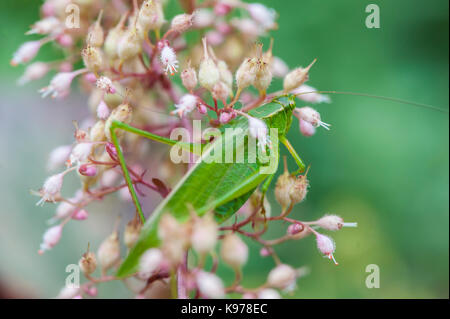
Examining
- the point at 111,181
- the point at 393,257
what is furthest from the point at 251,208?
the point at 393,257

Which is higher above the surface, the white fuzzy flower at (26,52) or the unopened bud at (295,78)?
the white fuzzy flower at (26,52)

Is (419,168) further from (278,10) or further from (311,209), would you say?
(278,10)

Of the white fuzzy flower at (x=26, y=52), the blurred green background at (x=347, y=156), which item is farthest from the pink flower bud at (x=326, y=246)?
the white fuzzy flower at (x=26, y=52)

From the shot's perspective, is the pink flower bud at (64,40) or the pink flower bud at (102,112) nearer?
the pink flower bud at (102,112)

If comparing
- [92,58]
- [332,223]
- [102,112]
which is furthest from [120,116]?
Result: [332,223]

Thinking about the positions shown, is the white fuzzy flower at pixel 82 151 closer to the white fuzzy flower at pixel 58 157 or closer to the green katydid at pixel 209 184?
the green katydid at pixel 209 184

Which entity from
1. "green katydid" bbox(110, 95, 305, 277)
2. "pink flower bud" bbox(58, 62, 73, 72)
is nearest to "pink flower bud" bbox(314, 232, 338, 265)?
"green katydid" bbox(110, 95, 305, 277)

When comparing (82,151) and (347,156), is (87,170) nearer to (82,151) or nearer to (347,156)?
(82,151)
